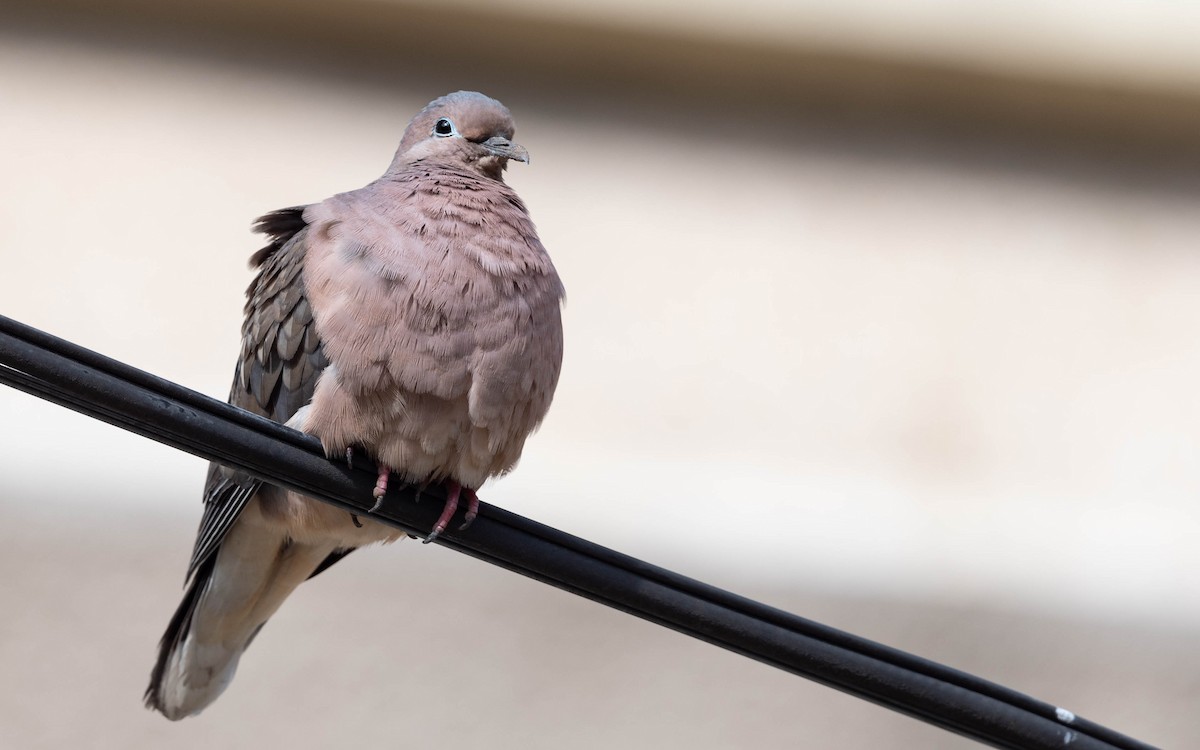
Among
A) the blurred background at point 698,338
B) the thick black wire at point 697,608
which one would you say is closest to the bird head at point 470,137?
the thick black wire at point 697,608

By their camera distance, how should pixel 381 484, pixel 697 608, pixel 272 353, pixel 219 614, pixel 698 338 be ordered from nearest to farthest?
pixel 697 608 < pixel 381 484 < pixel 272 353 < pixel 219 614 < pixel 698 338

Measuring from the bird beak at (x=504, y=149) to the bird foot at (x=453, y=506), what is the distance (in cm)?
97

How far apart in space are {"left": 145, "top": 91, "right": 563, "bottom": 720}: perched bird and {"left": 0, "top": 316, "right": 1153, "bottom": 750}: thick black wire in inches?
14.9

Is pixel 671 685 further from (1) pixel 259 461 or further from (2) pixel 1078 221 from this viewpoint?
(1) pixel 259 461

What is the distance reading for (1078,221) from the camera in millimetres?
6305

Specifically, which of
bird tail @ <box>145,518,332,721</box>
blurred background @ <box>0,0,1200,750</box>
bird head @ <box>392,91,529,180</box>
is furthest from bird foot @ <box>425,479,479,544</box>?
blurred background @ <box>0,0,1200,750</box>

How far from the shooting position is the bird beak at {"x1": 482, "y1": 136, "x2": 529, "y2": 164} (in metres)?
3.42

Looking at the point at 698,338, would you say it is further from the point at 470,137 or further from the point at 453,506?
the point at 453,506

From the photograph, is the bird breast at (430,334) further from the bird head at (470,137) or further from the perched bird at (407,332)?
the bird head at (470,137)

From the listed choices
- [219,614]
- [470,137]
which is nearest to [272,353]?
[470,137]

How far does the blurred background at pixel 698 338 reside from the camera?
17.3 feet

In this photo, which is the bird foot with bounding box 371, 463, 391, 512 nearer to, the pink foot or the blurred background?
the pink foot

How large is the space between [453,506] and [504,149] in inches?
44.5

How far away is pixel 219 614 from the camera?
368cm
